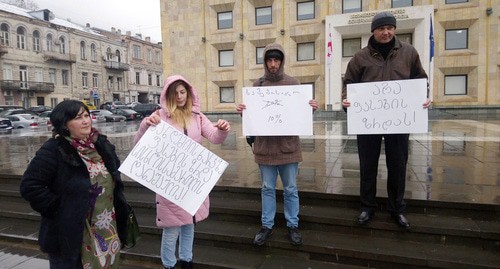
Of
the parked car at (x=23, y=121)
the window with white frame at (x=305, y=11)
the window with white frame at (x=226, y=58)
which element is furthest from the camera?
the window with white frame at (x=226, y=58)

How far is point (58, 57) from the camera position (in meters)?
47.1

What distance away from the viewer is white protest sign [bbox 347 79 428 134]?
3.43 meters

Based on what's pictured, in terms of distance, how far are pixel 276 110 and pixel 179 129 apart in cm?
106

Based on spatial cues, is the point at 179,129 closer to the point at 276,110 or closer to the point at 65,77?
the point at 276,110

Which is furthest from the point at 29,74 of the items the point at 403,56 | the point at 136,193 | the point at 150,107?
the point at 403,56

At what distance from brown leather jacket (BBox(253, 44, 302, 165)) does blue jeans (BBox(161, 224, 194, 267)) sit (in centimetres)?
103

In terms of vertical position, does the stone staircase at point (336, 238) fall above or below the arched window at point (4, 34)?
below

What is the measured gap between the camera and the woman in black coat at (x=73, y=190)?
7.48 ft

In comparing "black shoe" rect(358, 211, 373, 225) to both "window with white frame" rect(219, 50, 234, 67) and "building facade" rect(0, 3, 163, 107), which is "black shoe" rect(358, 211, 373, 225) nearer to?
"window with white frame" rect(219, 50, 234, 67)

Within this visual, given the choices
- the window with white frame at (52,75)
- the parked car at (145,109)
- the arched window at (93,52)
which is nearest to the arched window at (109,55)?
the arched window at (93,52)

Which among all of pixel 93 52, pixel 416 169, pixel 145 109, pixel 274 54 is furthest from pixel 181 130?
pixel 93 52

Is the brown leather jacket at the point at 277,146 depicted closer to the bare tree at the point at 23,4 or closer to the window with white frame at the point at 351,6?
the window with white frame at the point at 351,6

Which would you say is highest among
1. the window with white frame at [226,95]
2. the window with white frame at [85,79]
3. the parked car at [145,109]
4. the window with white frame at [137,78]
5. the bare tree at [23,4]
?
the bare tree at [23,4]

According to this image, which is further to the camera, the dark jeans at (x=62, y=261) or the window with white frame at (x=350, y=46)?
the window with white frame at (x=350, y=46)
